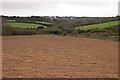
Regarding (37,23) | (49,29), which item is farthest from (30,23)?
(49,29)

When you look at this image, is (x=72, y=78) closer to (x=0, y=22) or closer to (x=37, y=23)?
(x=0, y=22)

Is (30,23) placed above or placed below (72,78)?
above

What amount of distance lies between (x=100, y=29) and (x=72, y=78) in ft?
127

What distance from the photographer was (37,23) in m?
53.3

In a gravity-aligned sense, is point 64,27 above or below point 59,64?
above

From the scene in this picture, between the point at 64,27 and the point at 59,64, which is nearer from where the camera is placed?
the point at 59,64

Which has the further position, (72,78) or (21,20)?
(21,20)

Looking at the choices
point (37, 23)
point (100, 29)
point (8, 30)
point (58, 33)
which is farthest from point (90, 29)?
point (8, 30)

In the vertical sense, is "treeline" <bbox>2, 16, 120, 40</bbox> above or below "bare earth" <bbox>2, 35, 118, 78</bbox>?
above

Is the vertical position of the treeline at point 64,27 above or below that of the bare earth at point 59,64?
above

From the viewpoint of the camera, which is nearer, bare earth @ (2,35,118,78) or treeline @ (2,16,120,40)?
bare earth @ (2,35,118,78)

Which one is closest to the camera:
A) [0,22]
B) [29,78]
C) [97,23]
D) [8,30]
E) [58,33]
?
[29,78]

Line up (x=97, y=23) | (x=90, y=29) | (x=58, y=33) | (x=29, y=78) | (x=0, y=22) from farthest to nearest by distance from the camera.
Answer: (x=97, y=23) → (x=90, y=29) → (x=58, y=33) → (x=0, y=22) → (x=29, y=78)

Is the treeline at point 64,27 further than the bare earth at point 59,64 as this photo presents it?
Yes
